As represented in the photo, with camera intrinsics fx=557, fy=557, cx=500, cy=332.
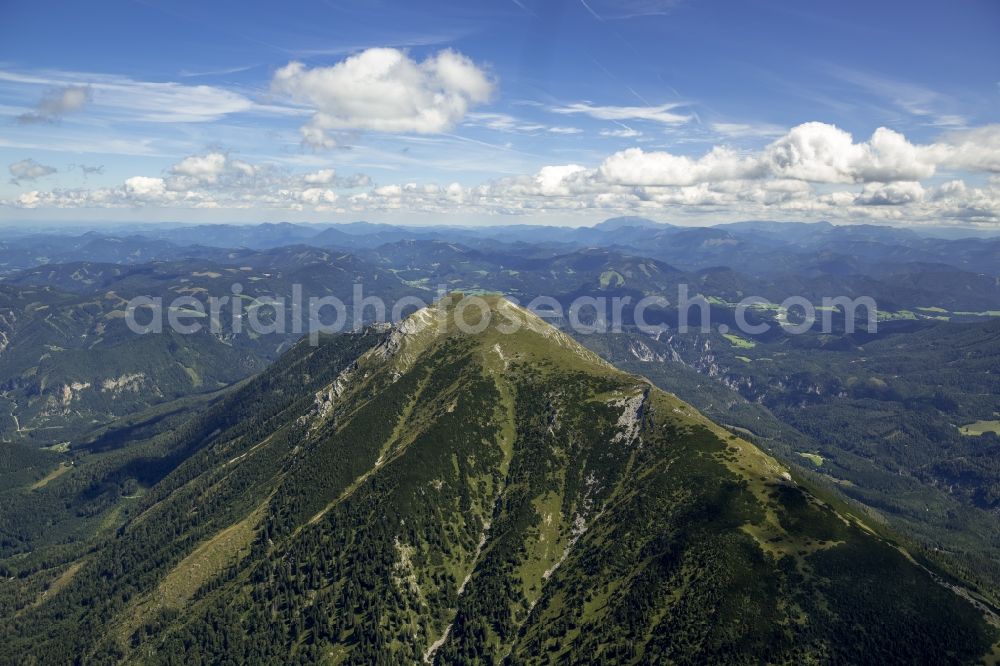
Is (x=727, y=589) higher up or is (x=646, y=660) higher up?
(x=727, y=589)

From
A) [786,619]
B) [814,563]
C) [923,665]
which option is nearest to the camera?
[923,665]

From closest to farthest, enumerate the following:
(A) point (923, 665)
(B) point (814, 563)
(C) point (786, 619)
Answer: (A) point (923, 665)
(C) point (786, 619)
(B) point (814, 563)

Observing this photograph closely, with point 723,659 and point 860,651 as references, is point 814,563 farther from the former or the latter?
point 723,659

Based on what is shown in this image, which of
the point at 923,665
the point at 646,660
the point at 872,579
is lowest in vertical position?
the point at 646,660

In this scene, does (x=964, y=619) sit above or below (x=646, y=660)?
above

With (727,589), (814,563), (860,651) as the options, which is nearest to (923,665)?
(860,651)

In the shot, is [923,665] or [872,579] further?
[872,579]

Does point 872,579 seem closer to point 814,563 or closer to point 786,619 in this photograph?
point 814,563

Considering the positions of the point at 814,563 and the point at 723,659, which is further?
the point at 814,563

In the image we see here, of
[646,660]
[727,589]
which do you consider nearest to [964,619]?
[727,589]
